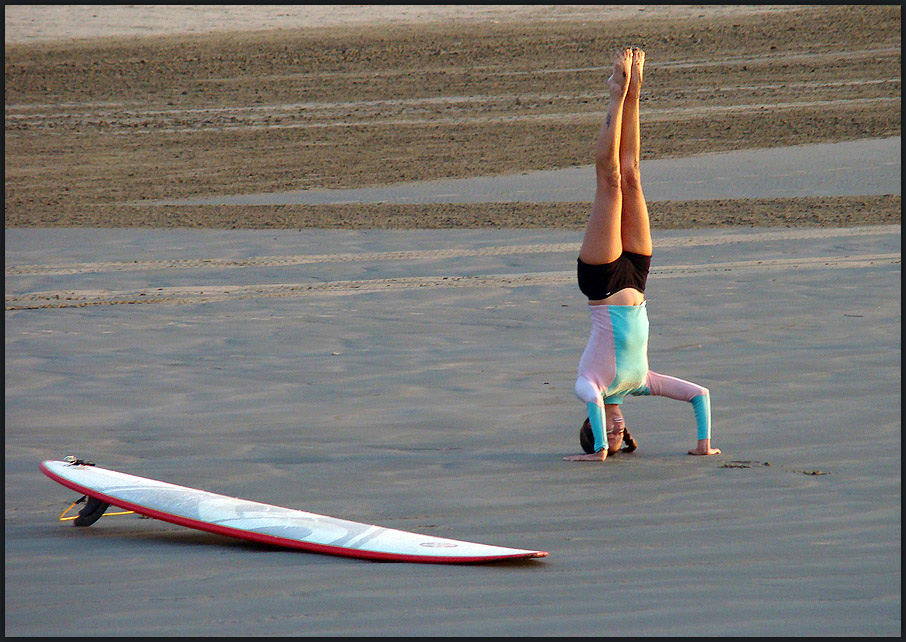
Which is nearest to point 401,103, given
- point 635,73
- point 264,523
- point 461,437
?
point 635,73

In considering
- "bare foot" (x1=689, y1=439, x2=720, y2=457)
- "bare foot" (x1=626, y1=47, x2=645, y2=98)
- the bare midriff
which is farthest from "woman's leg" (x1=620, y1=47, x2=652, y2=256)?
"bare foot" (x1=689, y1=439, x2=720, y2=457)

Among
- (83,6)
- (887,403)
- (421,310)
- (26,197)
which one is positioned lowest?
(887,403)

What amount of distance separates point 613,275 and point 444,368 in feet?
6.84

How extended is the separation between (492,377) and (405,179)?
33.7ft

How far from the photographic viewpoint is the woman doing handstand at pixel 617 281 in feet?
19.7

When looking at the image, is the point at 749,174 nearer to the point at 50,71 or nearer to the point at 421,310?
the point at 421,310

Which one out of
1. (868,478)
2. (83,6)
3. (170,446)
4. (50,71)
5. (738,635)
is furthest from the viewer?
(83,6)

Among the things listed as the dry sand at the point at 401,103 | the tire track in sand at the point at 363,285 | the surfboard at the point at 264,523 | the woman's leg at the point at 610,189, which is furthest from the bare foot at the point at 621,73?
the dry sand at the point at 401,103

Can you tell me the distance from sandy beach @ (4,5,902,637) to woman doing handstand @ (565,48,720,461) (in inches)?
12.7

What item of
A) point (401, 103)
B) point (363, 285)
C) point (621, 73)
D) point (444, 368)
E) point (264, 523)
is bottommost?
point (264, 523)

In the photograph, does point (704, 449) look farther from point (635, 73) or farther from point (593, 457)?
point (635, 73)

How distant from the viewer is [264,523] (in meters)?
4.73

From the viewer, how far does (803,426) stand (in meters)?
6.29

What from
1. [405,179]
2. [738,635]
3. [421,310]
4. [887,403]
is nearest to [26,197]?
[405,179]
